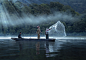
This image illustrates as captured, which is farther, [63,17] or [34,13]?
[34,13]

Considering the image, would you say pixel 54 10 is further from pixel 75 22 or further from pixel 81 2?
pixel 81 2

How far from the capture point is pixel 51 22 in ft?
265

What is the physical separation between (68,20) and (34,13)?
21.4 metres

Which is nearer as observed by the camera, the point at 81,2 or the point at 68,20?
the point at 68,20

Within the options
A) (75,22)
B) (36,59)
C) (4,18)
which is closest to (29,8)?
(4,18)

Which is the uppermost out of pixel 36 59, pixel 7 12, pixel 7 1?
pixel 7 1

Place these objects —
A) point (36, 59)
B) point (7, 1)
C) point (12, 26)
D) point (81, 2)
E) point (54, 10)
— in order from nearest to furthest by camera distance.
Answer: point (36, 59)
point (12, 26)
point (7, 1)
point (54, 10)
point (81, 2)

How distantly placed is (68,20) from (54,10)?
21.3 metres

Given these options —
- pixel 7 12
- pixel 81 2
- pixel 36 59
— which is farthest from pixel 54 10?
pixel 36 59

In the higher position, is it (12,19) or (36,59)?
(12,19)

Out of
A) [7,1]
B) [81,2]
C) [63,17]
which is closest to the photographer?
[63,17]

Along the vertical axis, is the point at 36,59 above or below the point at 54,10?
below

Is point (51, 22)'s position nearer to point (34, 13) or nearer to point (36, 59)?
point (34, 13)

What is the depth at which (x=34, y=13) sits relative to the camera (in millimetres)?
95188
